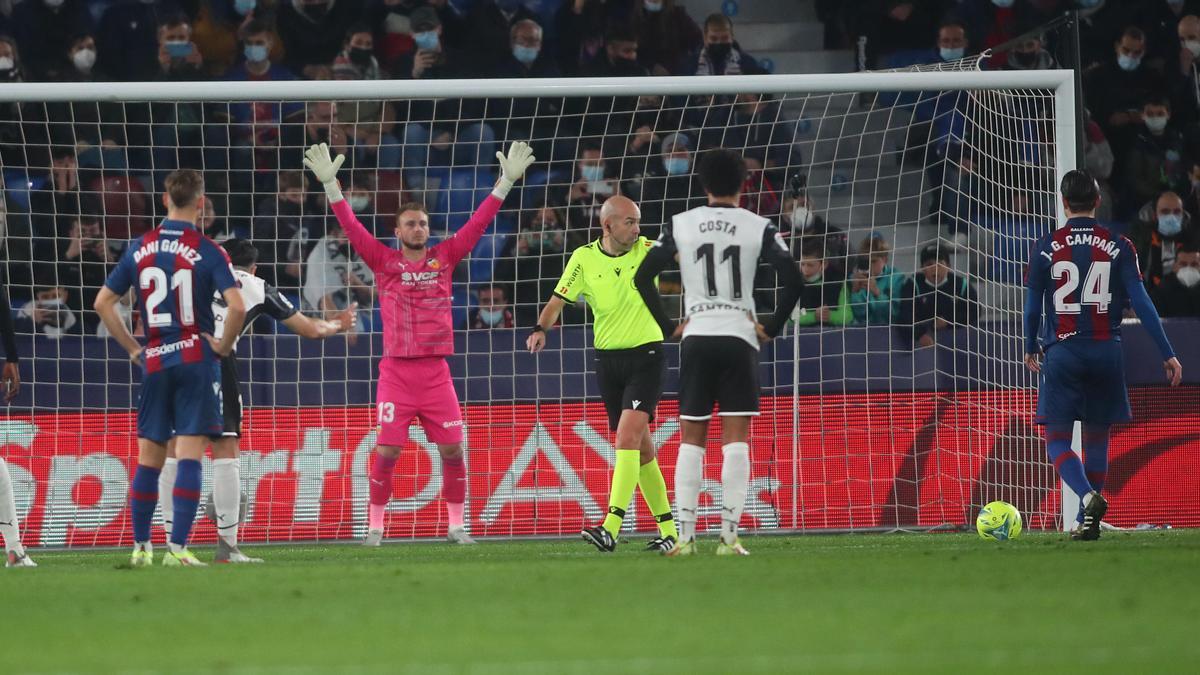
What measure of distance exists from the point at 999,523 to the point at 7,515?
5.44 m

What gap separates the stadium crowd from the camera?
41.7ft

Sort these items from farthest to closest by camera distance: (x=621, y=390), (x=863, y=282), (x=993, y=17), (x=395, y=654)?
(x=993, y=17), (x=863, y=282), (x=621, y=390), (x=395, y=654)

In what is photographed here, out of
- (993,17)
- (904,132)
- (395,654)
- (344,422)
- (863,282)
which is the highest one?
(993,17)

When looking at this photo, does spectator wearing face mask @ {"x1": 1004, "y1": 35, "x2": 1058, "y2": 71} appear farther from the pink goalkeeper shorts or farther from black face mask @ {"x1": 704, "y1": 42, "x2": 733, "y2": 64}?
the pink goalkeeper shorts

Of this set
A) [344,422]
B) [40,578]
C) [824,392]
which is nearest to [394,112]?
[344,422]

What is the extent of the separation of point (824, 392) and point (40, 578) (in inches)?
244

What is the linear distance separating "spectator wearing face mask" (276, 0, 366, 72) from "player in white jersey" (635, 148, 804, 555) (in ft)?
27.4

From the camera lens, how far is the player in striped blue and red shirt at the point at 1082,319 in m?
9.46

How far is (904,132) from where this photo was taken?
48.9 feet

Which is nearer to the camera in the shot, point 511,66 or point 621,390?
point 621,390

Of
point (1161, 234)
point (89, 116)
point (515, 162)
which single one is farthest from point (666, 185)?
point (89, 116)

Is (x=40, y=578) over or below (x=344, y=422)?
below

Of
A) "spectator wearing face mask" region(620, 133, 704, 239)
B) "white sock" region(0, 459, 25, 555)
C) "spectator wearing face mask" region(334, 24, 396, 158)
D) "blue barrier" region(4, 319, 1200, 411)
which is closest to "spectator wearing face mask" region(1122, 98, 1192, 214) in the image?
"blue barrier" region(4, 319, 1200, 411)

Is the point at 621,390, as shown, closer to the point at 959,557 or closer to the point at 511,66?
the point at 959,557
